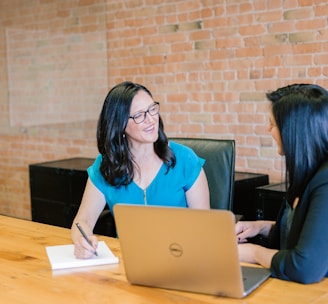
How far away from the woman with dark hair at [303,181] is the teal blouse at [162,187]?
2.25ft

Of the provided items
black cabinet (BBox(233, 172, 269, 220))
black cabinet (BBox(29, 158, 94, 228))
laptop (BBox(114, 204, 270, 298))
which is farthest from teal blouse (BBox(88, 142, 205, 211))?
black cabinet (BBox(29, 158, 94, 228))

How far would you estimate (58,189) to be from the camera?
4250 mm

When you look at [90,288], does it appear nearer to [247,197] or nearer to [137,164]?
[137,164]

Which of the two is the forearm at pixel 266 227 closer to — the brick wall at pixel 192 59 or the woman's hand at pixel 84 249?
the woman's hand at pixel 84 249

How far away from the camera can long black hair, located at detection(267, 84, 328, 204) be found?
5.57 ft

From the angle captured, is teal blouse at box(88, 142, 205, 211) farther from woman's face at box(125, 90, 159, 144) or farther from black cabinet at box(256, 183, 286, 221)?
black cabinet at box(256, 183, 286, 221)

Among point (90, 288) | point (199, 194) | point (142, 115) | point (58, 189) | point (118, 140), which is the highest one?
point (142, 115)

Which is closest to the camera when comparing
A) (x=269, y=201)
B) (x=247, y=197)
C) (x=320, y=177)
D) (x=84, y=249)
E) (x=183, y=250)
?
(x=183, y=250)

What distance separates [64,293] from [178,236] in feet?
1.26

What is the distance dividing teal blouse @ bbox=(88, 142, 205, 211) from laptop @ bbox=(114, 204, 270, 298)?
2.62ft

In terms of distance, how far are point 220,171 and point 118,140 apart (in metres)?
0.46

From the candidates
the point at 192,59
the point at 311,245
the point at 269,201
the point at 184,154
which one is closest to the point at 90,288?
the point at 311,245

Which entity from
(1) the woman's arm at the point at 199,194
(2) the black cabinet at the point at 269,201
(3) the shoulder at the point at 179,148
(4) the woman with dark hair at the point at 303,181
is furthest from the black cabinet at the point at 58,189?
(4) the woman with dark hair at the point at 303,181

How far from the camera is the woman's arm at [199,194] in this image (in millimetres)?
2477
